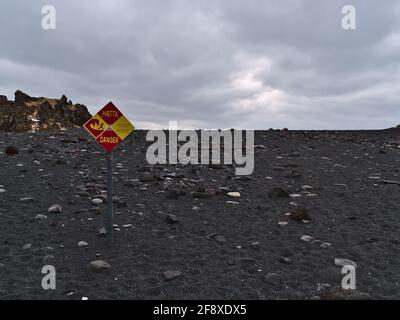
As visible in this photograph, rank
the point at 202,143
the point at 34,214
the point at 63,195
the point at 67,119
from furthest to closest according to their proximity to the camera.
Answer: the point at 67,119, the point at 202,143, the point at 63,195, the point at 34,214

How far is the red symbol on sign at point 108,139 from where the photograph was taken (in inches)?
262

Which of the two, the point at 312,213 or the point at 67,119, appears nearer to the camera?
the point at 312,213

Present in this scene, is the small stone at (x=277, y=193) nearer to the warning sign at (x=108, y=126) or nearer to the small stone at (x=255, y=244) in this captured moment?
the small stone at (x=255, y=244)

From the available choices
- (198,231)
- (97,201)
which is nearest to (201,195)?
(198,231)

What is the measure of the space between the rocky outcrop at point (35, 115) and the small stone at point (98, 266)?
54542 mm

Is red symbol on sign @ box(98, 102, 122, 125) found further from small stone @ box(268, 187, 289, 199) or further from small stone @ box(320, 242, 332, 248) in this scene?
small stone @ box(268, 187, 289, 199)

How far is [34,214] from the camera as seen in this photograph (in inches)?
317

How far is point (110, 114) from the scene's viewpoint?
21.8 ft

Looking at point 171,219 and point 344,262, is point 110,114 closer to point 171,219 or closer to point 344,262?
point 171,219

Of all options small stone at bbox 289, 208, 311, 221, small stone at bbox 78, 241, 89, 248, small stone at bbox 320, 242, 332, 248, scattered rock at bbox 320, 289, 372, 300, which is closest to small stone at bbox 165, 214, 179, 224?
small stone at bbox 78, 241, 89, 248
